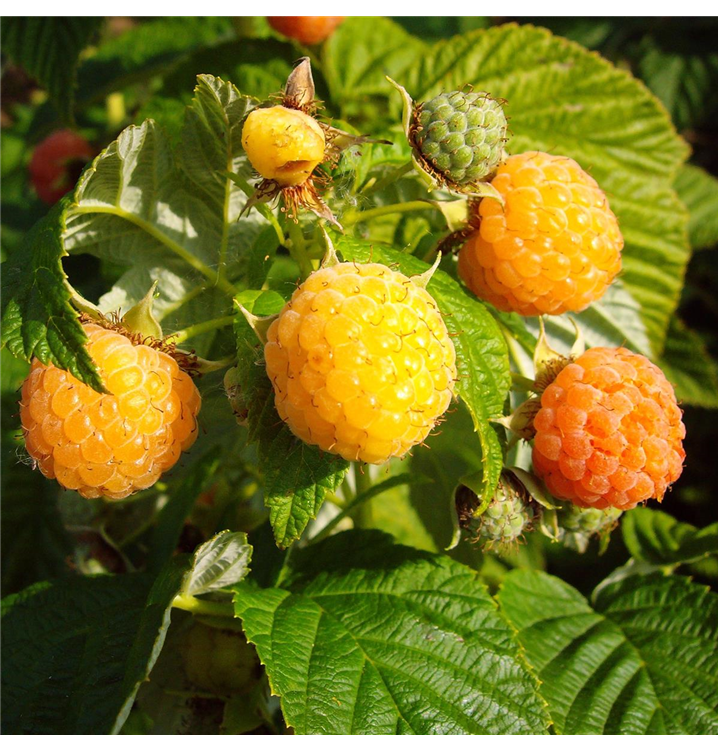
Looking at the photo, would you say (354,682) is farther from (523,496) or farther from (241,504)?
(241,504)

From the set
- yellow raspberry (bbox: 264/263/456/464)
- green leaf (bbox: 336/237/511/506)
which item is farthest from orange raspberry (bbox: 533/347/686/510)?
yellow raspberry (bbox: 264/263/456/464)

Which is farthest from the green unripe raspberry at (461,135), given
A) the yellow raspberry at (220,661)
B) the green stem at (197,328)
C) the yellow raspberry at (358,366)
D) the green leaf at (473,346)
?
the yellow raspberry at (220,661)

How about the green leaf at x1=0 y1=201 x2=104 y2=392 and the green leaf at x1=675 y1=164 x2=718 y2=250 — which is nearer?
the green leaf at x1=0 y1=201 x2=104 y2=392

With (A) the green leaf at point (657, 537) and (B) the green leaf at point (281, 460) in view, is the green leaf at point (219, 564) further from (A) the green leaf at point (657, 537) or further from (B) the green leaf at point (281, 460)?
(A) the green leaf at point (657, 537)

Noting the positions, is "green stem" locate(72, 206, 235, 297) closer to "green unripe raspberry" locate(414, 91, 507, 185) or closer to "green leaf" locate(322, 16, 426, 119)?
"green unripe raspberry" locate(414, 91, 507, 185)

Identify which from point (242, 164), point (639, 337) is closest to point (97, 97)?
point (242, 164)

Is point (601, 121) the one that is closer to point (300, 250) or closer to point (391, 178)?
point (391, 178)

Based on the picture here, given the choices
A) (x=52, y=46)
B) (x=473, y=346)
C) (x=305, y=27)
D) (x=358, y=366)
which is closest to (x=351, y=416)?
(x=358, y=366)
